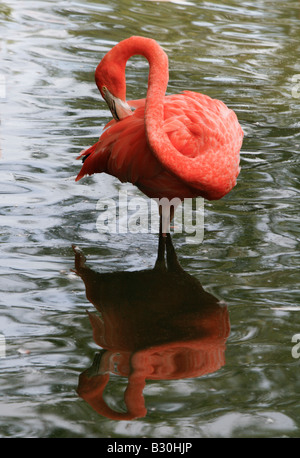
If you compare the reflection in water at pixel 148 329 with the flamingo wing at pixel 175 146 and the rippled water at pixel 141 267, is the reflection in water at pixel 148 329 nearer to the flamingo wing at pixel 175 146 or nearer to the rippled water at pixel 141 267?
the rippled water at pixel 141 267

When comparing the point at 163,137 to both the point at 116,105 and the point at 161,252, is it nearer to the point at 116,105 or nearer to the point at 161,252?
the point at 116,105

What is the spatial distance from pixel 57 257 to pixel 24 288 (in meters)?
0.38

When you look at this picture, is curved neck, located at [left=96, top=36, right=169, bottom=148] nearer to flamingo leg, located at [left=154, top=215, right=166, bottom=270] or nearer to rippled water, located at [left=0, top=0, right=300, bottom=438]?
flamingo leg, located at [left=154, top=215, right=166, bottom=270]

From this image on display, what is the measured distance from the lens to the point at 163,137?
3738 mm

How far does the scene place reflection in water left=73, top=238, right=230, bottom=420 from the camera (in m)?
3.04

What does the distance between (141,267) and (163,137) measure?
2.35ft

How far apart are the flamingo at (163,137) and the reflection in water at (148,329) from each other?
45 centimetres

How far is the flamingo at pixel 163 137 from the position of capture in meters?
3.77

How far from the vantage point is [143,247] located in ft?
13.9

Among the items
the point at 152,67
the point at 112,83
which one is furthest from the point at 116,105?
the point at 152,67

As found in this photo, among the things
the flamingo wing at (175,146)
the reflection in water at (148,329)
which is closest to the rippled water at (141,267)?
the reflection in water at (148,329)
